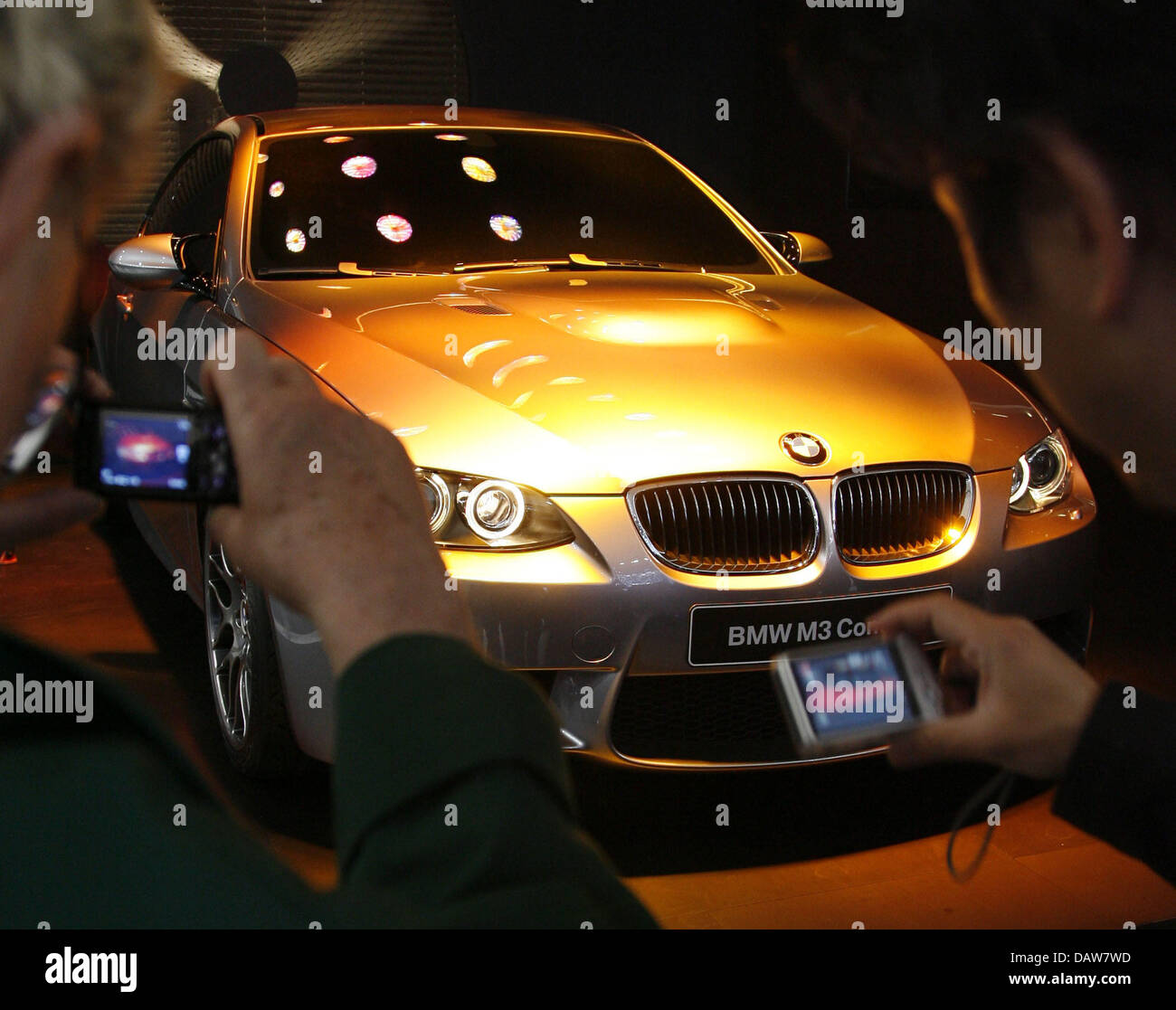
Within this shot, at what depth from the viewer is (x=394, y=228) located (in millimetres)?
3025

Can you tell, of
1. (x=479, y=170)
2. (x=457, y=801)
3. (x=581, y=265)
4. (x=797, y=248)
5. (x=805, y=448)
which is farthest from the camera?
(x=797, y=248)

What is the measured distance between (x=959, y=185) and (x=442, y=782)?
551mm

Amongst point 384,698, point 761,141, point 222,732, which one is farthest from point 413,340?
point 761,141

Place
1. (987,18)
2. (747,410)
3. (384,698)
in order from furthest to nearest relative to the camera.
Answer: (747,410), (987,18), (384,698)

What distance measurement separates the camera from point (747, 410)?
2.24 m

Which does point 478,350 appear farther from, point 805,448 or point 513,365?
point 805,448

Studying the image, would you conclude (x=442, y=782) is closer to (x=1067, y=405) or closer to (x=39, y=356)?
(x=39, y=356)

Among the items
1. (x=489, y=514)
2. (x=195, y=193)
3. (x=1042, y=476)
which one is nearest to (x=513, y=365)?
(x=489, y=514)

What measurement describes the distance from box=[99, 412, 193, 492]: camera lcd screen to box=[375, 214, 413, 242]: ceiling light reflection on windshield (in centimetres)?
241

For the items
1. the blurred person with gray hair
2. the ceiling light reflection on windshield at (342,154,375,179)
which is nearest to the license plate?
the blurred person with gray hair

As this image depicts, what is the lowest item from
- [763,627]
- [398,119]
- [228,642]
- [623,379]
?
[228,642]

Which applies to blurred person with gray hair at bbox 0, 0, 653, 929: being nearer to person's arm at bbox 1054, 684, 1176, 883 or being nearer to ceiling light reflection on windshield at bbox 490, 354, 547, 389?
person's arm at bbox 1054, 684, 1176, 883

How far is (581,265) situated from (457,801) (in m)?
2.70

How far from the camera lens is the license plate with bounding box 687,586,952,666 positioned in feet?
6.84
